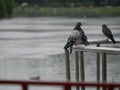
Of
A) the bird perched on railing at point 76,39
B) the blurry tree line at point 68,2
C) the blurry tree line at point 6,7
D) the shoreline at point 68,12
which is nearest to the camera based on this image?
the bird perched on railing at point 76,39

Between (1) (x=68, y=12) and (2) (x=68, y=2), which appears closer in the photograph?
(1) (x=68, y=12)

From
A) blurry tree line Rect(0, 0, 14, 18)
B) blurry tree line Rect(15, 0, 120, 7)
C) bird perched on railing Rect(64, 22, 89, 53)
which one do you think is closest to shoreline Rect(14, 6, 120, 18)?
blurry tree line Rect(15, 0, 120, 7)

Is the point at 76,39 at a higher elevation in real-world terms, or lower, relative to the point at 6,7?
higher

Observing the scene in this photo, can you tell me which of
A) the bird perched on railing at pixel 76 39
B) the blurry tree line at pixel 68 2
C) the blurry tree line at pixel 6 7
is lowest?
the blurry tree line at pixel 68 2

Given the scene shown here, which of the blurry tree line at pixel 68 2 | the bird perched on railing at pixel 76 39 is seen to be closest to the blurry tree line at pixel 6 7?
the blurry tree line at pixel 68 2

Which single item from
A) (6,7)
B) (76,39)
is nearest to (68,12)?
(6,7)

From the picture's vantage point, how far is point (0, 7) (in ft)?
268

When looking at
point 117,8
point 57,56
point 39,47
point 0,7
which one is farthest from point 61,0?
point 57,56

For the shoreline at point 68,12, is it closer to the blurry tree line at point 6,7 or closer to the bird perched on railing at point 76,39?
the blurry tree line at point 6,7

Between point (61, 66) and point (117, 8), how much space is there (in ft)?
262

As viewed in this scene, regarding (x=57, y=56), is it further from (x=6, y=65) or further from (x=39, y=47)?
(x=39, y=47)

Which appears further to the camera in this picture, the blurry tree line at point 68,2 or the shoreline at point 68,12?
the blurry tree line at point 68,2

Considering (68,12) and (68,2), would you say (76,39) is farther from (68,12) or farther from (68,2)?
(68,2)

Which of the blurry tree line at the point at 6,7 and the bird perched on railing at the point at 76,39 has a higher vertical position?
the bird perched on railing at the point at 76,39
